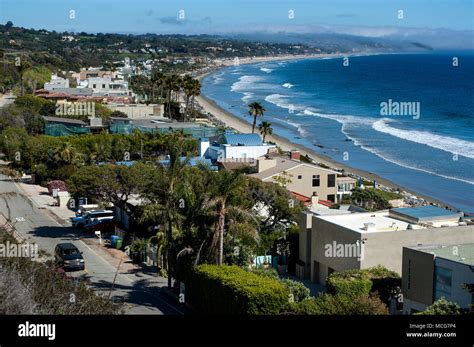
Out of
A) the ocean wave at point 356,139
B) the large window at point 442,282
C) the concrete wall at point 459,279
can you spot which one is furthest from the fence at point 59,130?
the concrete wall at point 459,279

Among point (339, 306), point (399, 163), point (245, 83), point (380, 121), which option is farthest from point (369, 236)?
point (245, 83)

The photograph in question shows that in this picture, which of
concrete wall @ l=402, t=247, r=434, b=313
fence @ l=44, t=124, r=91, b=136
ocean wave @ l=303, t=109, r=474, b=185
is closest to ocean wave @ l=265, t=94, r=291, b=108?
ocean wave @ l=303, t=109, r=474, b=185

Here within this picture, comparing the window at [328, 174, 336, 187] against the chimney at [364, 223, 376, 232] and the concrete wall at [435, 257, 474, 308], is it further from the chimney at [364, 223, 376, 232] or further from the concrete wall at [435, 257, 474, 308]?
the concrete wall at [435, 257, 474, 308]

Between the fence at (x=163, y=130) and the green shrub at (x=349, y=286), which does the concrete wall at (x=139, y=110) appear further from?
the green shrub at (x=349, y=286)

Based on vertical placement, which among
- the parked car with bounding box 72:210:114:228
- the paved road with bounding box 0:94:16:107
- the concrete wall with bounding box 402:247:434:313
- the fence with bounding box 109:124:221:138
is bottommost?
the parked car with bounding box 72:210:114:228

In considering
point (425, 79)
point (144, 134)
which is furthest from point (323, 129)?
point (425, 79)

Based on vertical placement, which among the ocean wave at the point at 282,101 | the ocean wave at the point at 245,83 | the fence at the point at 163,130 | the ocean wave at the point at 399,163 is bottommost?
the ocean wave at the point at 399,163

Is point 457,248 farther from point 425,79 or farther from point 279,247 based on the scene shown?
point 425,79
